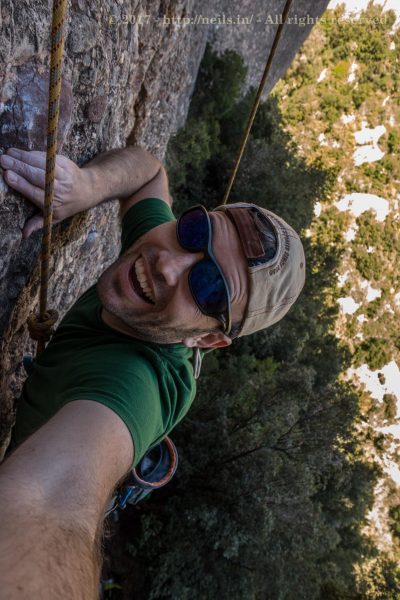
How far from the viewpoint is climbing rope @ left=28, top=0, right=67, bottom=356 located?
3.74ft

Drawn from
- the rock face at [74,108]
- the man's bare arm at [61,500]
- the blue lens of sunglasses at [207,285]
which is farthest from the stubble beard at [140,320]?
the man's bare arm at [61,500]

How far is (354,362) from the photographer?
14742mm

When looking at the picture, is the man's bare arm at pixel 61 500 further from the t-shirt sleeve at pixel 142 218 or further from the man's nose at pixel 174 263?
the t-shirt sleeve at pixel 142 218

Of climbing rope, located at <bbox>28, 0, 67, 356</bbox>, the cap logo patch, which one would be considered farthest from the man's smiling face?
climbing rope, located at <bbox>28, 0, 67, 356</bbox>

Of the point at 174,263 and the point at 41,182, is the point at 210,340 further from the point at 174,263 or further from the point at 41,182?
the point at 41,182

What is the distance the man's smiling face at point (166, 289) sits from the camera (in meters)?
1.62

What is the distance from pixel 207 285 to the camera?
1630 mm

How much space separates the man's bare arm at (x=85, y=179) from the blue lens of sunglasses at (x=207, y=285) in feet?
1.60

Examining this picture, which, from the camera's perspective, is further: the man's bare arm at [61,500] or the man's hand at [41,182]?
the man's hand at [41,182]

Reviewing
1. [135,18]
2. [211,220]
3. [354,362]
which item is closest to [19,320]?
[211,220]

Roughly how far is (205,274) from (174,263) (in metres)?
0.11

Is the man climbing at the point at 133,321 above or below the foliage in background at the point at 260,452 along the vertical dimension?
above

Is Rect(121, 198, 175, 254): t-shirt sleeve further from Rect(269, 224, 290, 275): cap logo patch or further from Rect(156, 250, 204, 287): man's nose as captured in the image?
Rect(269, 224, 290, 275): cap logo patch

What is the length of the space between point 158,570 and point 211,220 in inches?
189
